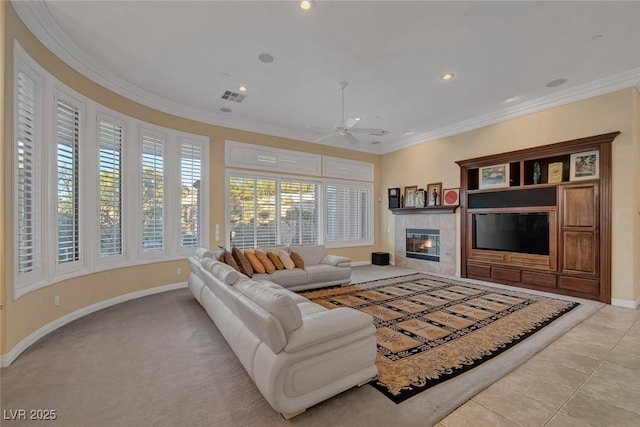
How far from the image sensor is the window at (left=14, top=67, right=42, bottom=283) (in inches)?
113

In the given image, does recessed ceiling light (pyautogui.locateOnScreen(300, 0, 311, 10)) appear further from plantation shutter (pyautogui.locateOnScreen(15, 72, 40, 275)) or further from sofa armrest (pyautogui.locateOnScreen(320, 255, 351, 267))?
sofa armrest (pyautogui.locateOnScreen(320, 255, 351, 267))

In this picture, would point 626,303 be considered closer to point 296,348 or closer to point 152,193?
point 296,348

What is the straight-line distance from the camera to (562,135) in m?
5.08

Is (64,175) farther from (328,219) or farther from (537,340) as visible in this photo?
(537,340)

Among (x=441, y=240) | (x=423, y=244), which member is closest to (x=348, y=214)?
(x=423, y=244)

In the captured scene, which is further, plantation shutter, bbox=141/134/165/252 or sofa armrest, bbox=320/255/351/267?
sofa armrest, bbox=320/255/351/267

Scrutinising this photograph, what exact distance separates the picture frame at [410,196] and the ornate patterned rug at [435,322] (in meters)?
2.45

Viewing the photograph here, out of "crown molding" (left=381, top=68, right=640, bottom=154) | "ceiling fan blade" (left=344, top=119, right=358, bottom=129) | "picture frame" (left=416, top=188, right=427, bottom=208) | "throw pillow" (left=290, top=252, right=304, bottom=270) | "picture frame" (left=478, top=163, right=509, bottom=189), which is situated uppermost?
"crown molding" (left=381, top=68, right=640, bottom=154)

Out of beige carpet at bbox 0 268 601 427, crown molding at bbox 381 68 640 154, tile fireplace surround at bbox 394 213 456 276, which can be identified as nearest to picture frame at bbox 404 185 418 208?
tile fireplace surround at bbox 394 213 456 276

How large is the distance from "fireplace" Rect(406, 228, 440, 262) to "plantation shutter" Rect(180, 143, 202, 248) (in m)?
5.31

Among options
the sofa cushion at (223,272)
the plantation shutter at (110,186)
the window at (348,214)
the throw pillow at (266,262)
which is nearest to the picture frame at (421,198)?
the window at (348,214)

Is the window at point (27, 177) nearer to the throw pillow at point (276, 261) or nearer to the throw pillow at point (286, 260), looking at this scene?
the throw pillow at point (276, 261)

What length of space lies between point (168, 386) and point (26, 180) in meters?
2.70

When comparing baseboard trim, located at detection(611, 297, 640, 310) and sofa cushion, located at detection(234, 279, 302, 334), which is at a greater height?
sofa cushion, located at detection(234, 279, 302, 334)
